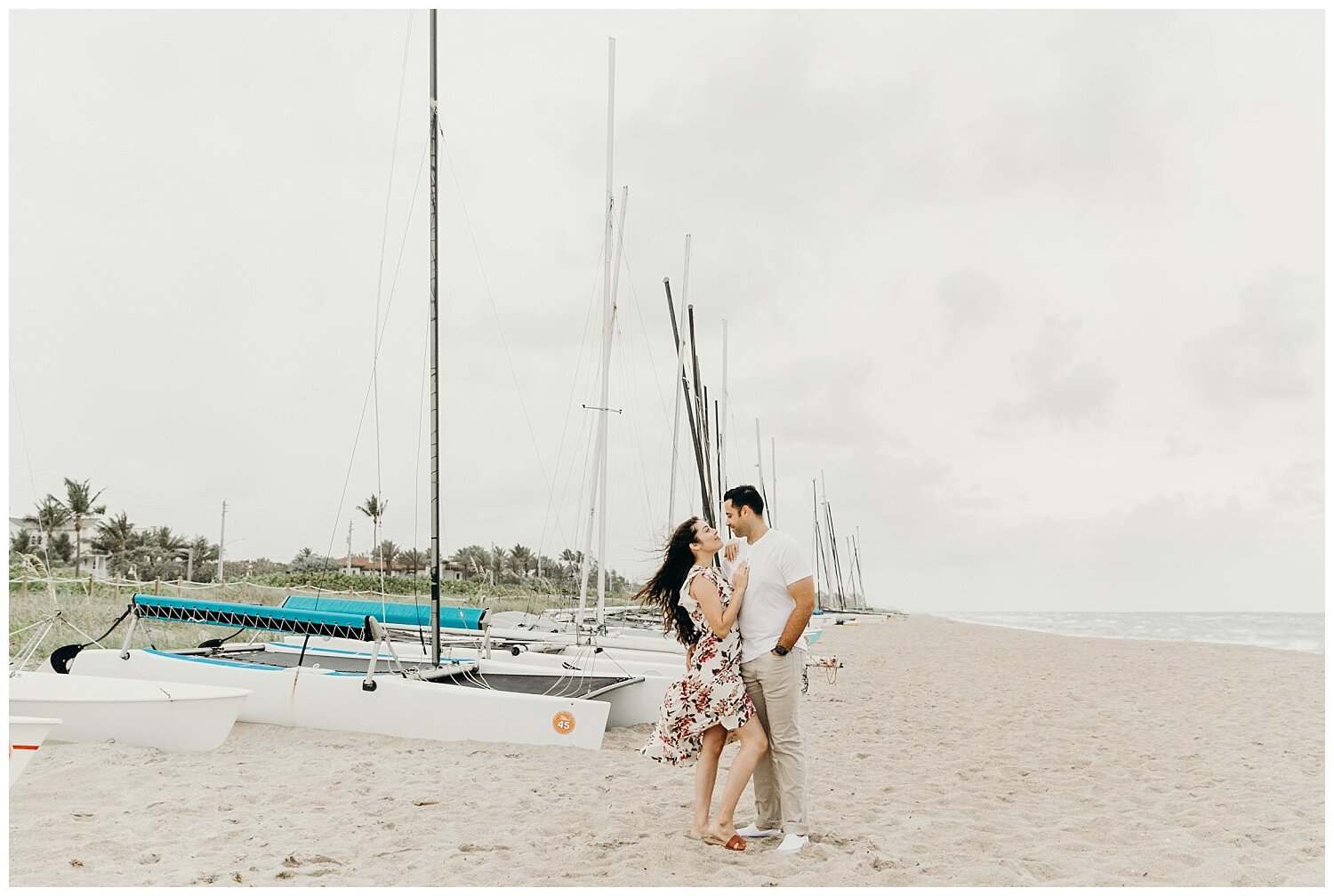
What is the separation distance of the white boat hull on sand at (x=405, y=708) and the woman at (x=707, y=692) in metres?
2.95

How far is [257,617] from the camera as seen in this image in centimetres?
917

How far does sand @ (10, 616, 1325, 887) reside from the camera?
450cm

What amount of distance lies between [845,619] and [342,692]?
43.6 metres

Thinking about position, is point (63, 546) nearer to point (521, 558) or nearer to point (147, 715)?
point (521, 558)

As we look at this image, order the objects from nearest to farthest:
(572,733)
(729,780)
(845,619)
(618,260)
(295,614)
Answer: (729,780) < (572,733) < (295,614) < (618,260) < (845,619)

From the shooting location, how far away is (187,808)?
5.49 metres

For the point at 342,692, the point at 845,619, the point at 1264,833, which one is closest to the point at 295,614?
the point at 342,692

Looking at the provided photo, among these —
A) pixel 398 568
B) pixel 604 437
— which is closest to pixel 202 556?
pixel 398 568

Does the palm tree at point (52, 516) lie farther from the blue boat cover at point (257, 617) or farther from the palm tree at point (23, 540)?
the blue boat cover at point (257, 617)

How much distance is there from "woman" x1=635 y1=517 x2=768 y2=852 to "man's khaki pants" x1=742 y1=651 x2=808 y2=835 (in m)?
0.07

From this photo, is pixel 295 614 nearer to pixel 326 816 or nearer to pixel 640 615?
pixel 326 816

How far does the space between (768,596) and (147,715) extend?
5.20 m

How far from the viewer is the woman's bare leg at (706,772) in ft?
15.5

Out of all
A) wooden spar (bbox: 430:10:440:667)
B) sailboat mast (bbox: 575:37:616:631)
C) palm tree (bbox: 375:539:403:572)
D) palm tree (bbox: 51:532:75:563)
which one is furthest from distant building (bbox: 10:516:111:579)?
wooden spar (bbox: 430:10:440:667)
